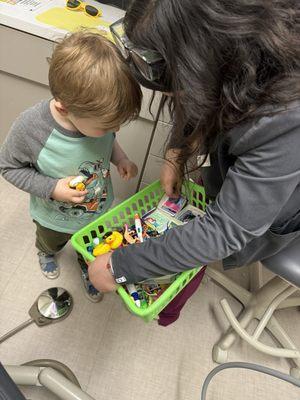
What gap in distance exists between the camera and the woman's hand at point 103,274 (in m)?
0.72

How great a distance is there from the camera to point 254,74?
0.47 meters

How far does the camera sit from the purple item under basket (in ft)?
3.32

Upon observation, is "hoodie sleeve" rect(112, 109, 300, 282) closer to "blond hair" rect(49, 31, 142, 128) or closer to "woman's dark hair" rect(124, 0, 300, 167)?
"woman's dark hair" rect(124, 0, 300, 167)

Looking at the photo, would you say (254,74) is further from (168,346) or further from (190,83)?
(168,346)

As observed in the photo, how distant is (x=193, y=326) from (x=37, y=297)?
0.56 metres

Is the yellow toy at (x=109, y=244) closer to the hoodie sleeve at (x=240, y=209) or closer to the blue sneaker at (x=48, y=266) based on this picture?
the hoodie sleeve at (x=240, y=209)

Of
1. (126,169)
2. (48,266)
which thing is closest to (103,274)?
(126,169)

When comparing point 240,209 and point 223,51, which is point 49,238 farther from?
point 223,51

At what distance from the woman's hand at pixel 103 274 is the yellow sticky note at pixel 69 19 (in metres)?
0.73

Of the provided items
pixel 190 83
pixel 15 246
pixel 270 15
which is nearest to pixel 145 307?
pixel 190 83

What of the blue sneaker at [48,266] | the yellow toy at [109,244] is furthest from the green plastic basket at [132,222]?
the blue sneaker at [48,266]

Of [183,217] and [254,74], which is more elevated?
[254,74]

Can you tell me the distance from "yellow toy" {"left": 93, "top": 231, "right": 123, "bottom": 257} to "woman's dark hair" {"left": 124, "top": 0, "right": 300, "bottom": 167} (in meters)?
0.40

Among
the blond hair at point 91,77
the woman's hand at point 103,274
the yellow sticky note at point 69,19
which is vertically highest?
the blond hair at point 91,77
